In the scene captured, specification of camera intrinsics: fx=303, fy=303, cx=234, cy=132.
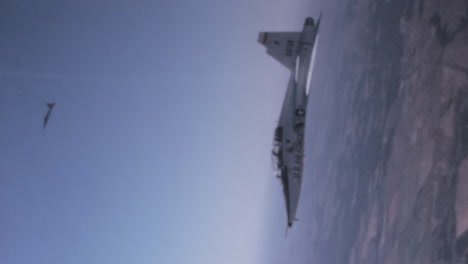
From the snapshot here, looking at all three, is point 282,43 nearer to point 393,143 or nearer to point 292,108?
point 292,108

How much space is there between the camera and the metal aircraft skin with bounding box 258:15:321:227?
15055mm

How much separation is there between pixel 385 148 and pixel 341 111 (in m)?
9.34

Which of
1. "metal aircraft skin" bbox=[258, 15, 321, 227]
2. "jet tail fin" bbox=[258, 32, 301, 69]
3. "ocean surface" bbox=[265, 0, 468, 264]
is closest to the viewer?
"ocean surface" bbox=[265, 0, 468, 264]

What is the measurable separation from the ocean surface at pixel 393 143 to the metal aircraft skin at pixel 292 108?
362 centimetres

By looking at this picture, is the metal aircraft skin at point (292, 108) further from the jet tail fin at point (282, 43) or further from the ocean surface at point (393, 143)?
the ocean surface at point (393, 143)

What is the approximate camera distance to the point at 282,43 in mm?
15984

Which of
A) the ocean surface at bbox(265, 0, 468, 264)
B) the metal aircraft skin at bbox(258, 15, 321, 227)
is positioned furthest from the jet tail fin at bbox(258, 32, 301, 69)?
the ocean surface at bbox(265, 0, 468, 264)

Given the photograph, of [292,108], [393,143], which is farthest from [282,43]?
[393,143]

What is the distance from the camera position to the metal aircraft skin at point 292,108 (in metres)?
15.1

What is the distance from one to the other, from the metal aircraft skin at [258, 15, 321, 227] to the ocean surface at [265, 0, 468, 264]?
362 centimetres

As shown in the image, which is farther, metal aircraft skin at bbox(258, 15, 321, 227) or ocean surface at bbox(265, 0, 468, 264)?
metal aircraft skin at bbox(258, 15, 321, 227)

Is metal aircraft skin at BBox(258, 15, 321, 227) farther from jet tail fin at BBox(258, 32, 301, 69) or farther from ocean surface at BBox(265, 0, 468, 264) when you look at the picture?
ocean surface at BBox(265, 0, 468, 264)

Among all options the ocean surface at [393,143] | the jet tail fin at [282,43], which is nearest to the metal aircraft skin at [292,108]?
the jet tail fin at [282,43]

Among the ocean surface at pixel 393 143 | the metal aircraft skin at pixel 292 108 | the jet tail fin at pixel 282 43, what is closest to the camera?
the ocean surface at pixel 393 143
